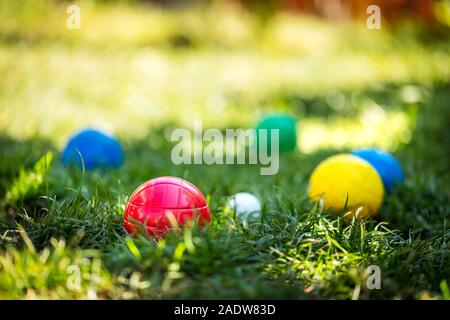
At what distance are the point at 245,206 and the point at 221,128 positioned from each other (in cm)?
243

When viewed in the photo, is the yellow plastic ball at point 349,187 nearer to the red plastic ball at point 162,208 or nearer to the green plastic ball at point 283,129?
the red plastic ball at point 162,208

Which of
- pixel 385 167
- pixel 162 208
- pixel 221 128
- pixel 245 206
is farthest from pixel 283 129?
pixel 162 208

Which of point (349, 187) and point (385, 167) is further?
point (385, 167)

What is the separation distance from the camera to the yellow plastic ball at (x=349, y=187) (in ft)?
9.11

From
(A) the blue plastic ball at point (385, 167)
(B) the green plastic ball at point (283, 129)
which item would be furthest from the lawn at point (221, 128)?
(B) the green plastic ball at point (283, 129)

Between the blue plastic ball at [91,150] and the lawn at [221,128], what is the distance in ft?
0.39

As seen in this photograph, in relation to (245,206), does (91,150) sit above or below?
above

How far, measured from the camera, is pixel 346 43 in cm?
900

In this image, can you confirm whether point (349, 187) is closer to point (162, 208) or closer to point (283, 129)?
point (162, 208)

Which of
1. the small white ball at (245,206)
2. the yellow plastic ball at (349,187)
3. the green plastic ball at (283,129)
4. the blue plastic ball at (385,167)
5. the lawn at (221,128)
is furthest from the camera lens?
the green plastic ball at (283,129)

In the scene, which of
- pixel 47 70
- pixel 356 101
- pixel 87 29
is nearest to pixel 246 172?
pixel 356 101

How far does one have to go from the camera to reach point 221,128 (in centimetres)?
504
